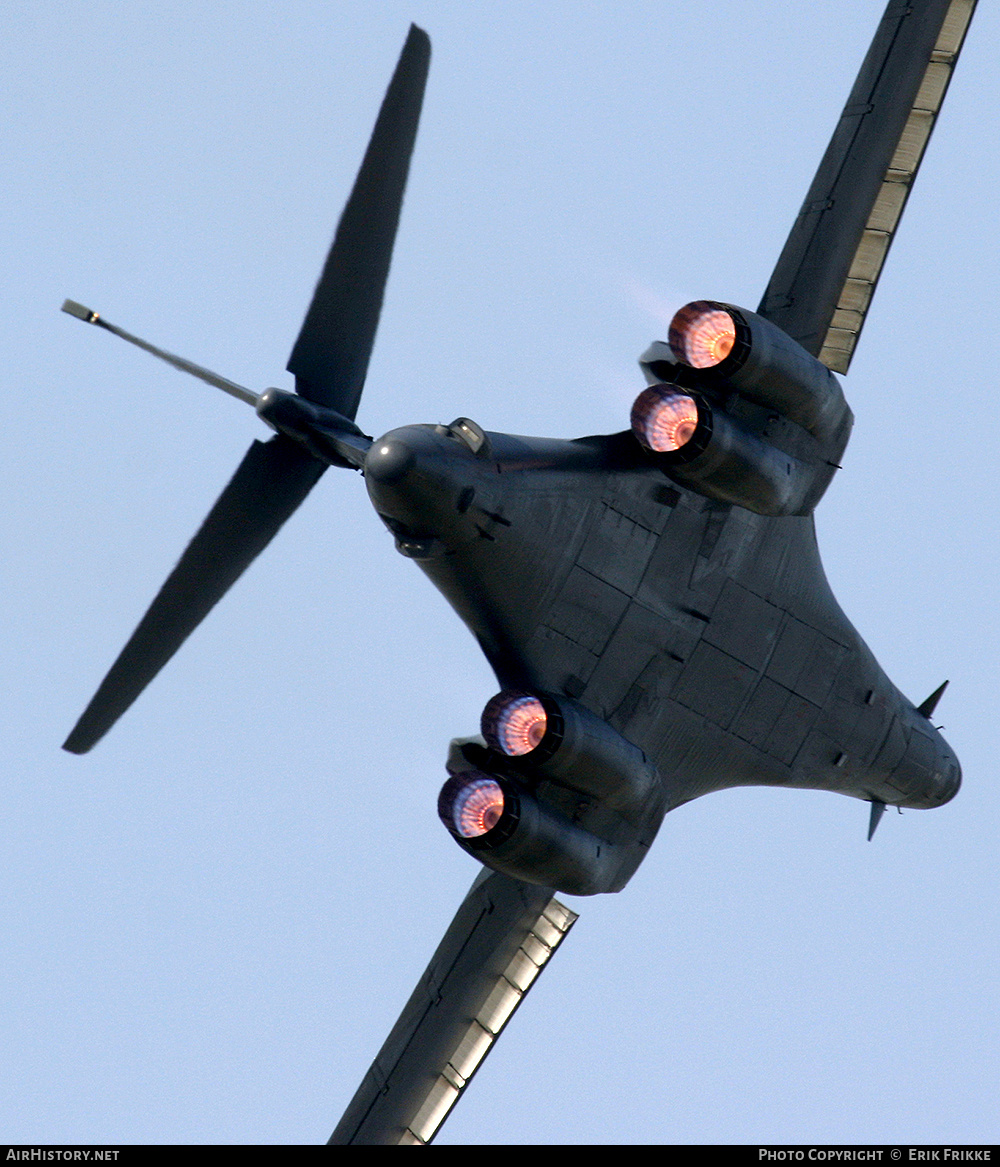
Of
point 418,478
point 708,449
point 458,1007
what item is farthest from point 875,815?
point 418,478

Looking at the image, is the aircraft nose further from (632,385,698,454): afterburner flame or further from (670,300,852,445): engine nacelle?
(670,300,852,445): engine nacelle

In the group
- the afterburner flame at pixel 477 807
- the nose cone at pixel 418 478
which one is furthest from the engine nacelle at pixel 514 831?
the nose cone at pixel 418 478

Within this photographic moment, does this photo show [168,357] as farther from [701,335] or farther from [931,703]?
[931,703]

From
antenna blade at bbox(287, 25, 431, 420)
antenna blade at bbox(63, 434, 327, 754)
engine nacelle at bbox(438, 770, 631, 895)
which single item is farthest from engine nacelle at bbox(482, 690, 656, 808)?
antenna blade at bbox(287, 25, 431, 420)

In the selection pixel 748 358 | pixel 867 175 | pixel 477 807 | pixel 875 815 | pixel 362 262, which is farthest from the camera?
pixel 875 815

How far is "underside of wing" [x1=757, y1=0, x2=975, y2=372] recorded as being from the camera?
97.9 ft

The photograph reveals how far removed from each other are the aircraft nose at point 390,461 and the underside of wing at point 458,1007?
9.02 meters

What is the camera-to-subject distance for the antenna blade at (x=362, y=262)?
25.4m

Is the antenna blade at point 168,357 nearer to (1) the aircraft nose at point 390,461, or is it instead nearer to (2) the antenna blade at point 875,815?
(1) the aircraft nose at point 390,461

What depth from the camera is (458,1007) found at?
31781mm

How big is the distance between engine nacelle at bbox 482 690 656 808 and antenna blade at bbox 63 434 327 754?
409 cm

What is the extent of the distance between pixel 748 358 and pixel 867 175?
16.6ft
